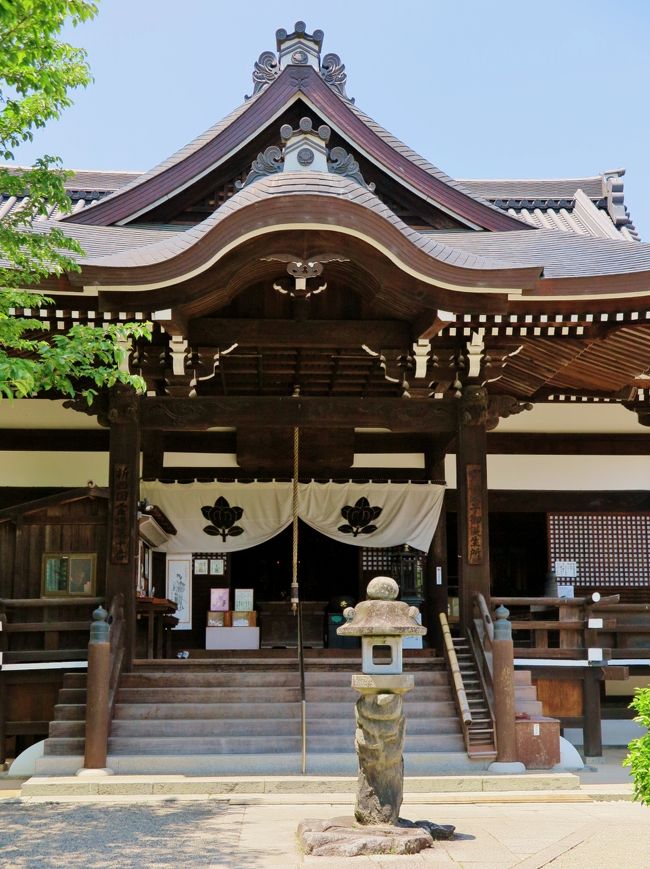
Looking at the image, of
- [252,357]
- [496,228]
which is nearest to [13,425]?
[252,357]

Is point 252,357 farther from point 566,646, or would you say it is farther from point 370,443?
point 566,646

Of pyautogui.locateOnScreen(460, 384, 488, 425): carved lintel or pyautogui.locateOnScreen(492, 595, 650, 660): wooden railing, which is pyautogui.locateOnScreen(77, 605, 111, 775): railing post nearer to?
pyautogui.locateOnScreen(492, 595, 650, 660): wooden railing

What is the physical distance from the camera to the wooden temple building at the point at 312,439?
30.7 ft

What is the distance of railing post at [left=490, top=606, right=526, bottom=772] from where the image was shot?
9.15 metres

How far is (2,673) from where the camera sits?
10.1 m

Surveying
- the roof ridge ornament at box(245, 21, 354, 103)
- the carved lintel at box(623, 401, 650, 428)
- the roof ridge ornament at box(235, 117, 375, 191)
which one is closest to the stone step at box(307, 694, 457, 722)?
the roof ridge ornament at box(235, 117, 375, 191)

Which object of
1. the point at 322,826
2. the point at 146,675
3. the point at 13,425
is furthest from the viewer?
the point at 13,425

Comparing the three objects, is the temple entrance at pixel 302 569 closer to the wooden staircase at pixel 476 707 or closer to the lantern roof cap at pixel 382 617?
the wooden staircase at pixel 476 707

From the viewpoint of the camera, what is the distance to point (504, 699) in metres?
9.30

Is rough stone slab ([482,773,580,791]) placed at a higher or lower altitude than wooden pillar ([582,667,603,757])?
lower

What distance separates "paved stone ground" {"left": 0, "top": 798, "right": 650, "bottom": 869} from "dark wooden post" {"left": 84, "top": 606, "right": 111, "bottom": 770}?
807mm

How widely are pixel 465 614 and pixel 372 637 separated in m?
3.91

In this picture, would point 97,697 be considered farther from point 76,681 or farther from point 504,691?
point 504,691

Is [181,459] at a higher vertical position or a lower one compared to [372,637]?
higher
